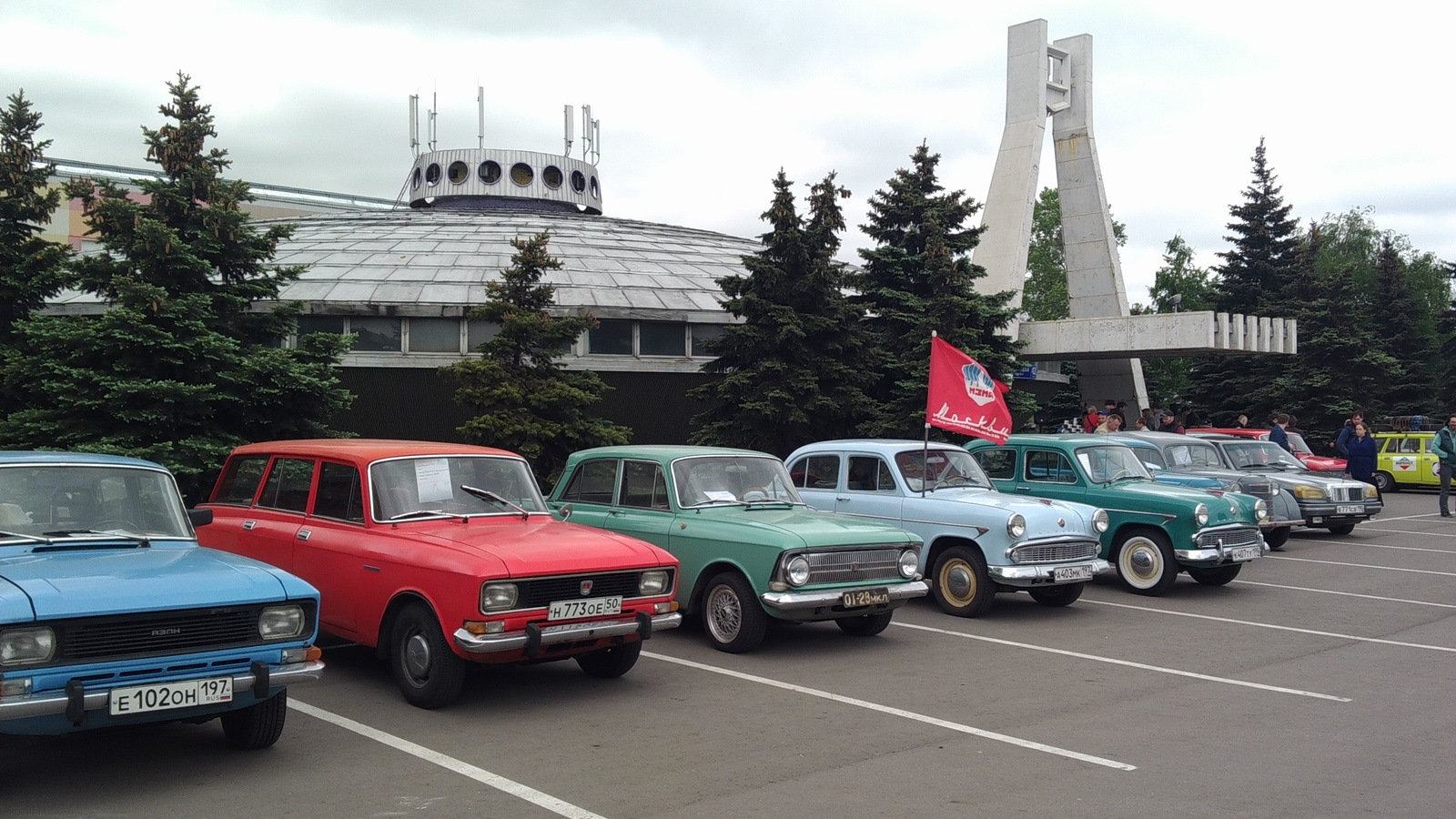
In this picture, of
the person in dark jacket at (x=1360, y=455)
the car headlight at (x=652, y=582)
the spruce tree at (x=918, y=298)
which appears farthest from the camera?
the person in dark jacket at (x=1360, y=455)

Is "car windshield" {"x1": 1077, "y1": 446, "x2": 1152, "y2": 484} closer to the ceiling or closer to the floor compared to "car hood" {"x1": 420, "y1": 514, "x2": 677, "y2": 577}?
closer to the ceiling

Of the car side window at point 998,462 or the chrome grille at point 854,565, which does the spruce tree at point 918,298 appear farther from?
the chrome grille at point 854,565

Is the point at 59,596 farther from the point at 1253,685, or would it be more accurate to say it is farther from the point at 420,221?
the point at 420,221

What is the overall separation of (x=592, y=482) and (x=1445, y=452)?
19325 mm

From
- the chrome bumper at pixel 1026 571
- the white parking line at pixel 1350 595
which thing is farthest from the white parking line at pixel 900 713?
the white parking line at pixel 1350 595

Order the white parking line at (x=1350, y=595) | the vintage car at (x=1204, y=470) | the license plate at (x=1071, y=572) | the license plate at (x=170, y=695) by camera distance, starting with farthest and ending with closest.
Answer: the vintage car at (x=1204, y=470)
the white parking line at (x=1350, y=595)
the license plate at (x=1071, y=572)
the license plate at (x=170, y=695)

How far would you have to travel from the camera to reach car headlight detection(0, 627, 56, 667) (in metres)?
4.96

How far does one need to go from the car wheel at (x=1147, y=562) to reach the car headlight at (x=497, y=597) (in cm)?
845

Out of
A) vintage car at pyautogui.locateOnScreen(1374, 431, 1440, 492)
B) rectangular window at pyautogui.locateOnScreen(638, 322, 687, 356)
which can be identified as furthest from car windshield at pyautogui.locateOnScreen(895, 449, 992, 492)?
vintage car at pyautogui.locateOnScreen(1374, 431, 1440, 492)

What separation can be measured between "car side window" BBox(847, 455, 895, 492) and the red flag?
4.60 feet

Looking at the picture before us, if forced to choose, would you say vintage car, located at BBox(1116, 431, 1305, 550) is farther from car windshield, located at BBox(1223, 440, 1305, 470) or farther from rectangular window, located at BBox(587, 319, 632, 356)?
rectangular window, located at BBox(587, 319, 632, 356)

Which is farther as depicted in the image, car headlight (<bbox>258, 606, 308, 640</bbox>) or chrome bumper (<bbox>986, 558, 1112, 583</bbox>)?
chrome bumper (<bbox>986, 558, 1112, 583</bbox>)

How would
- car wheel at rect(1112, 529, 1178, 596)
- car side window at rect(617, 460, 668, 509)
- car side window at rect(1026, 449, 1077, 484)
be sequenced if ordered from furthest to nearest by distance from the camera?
car side window at rect(1026, 449, 1077, 484)
car wheel at rect(1112, 529, 1178, 596)
car side window at rect(617, 460, 668, 509)

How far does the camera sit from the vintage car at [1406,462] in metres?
30.2
